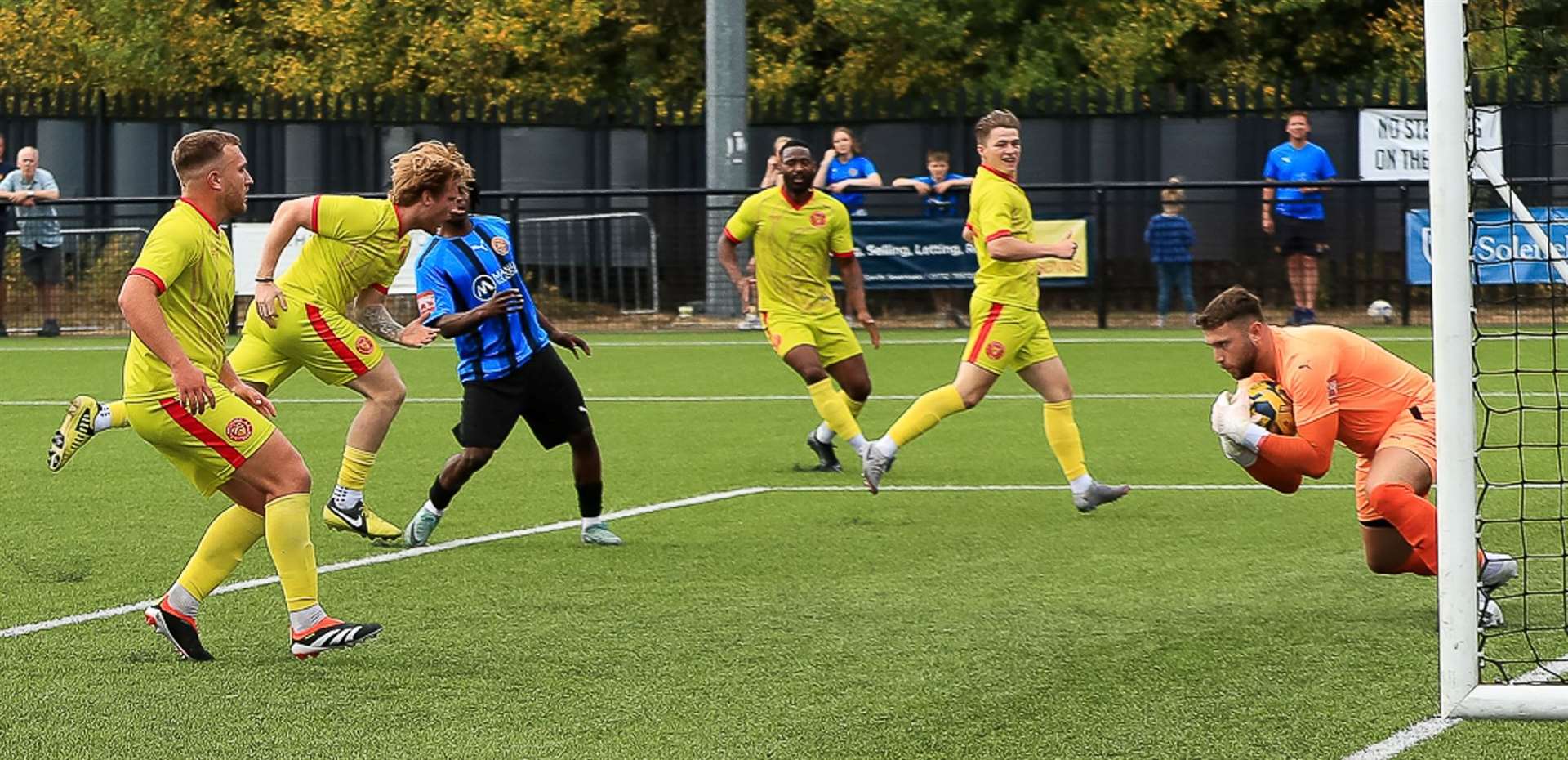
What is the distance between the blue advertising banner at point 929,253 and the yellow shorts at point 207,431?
15490mm

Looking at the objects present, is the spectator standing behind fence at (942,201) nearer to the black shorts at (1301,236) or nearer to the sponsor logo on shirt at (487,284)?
the black shorts at (1301,236)

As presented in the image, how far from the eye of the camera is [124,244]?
2261 centimetres

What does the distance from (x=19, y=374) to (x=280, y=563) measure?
→ 12.1 m

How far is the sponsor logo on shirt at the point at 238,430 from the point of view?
6824mm

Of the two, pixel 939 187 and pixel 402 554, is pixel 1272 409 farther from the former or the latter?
pixel 939 187

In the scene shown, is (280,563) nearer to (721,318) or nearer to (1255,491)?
(1255,491)

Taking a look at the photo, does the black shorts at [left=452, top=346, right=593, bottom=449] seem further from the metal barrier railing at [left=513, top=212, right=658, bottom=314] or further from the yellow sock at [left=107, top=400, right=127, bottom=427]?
the metal barrier railing at [left=513, top=212, right=658, bottom=314]

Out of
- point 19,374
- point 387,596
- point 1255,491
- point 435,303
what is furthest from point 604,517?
point 19,374

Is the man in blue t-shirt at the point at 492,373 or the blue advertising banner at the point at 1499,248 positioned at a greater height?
the blue advertising banner at the point at 1499,248

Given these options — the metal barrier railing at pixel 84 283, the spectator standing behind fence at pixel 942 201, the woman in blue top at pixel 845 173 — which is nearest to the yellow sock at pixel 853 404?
the woman in blue top at pixel 845 173

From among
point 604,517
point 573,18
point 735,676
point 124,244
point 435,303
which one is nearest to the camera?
point 735,676

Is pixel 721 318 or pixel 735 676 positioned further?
pixel 721 318

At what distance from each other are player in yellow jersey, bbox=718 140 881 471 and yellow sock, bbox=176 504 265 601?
5397mm

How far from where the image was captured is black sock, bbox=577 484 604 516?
31.0 ft
